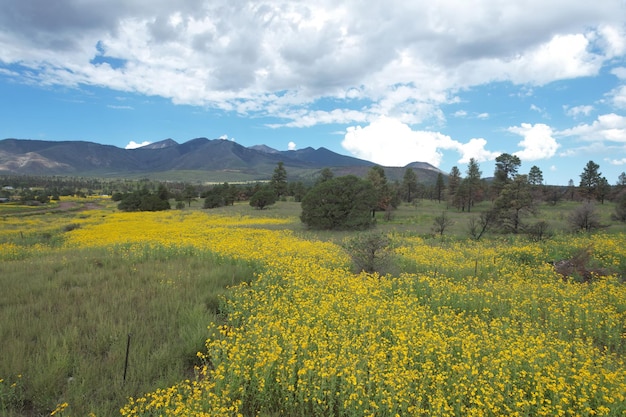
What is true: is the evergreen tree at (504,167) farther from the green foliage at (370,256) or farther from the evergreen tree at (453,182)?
the green foliage at (370,256)

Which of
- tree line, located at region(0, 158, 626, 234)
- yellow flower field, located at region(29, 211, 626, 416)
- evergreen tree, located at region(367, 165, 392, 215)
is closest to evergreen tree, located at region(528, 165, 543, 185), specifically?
tree line, located at region(0, 158, 626, 234)

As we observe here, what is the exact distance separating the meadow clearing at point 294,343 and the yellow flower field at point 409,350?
0.05 meters

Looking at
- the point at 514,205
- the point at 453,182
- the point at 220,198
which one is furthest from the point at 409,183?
the point at 514,205

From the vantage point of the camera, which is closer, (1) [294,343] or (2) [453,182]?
(1) [294,343]

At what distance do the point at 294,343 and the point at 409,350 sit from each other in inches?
85.0

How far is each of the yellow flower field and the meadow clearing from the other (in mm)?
46

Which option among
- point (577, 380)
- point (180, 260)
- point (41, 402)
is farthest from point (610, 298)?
point (180, 260)

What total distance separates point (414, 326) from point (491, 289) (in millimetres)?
4787

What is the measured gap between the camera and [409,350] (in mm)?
6055

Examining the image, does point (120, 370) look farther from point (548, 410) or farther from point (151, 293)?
point (548, 410)

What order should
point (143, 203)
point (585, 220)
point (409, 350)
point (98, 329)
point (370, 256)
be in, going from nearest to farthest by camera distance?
1. point (409, 350)
2. point (98, 329)
3. point (370, 256)
4. point (585, 220)
5. point (143, 203)

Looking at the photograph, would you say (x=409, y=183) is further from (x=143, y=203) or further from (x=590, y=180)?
(x=143, y=203)

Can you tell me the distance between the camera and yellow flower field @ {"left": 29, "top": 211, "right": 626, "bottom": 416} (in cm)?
454

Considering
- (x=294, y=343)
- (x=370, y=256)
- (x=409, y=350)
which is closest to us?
(x=294, y=343)
